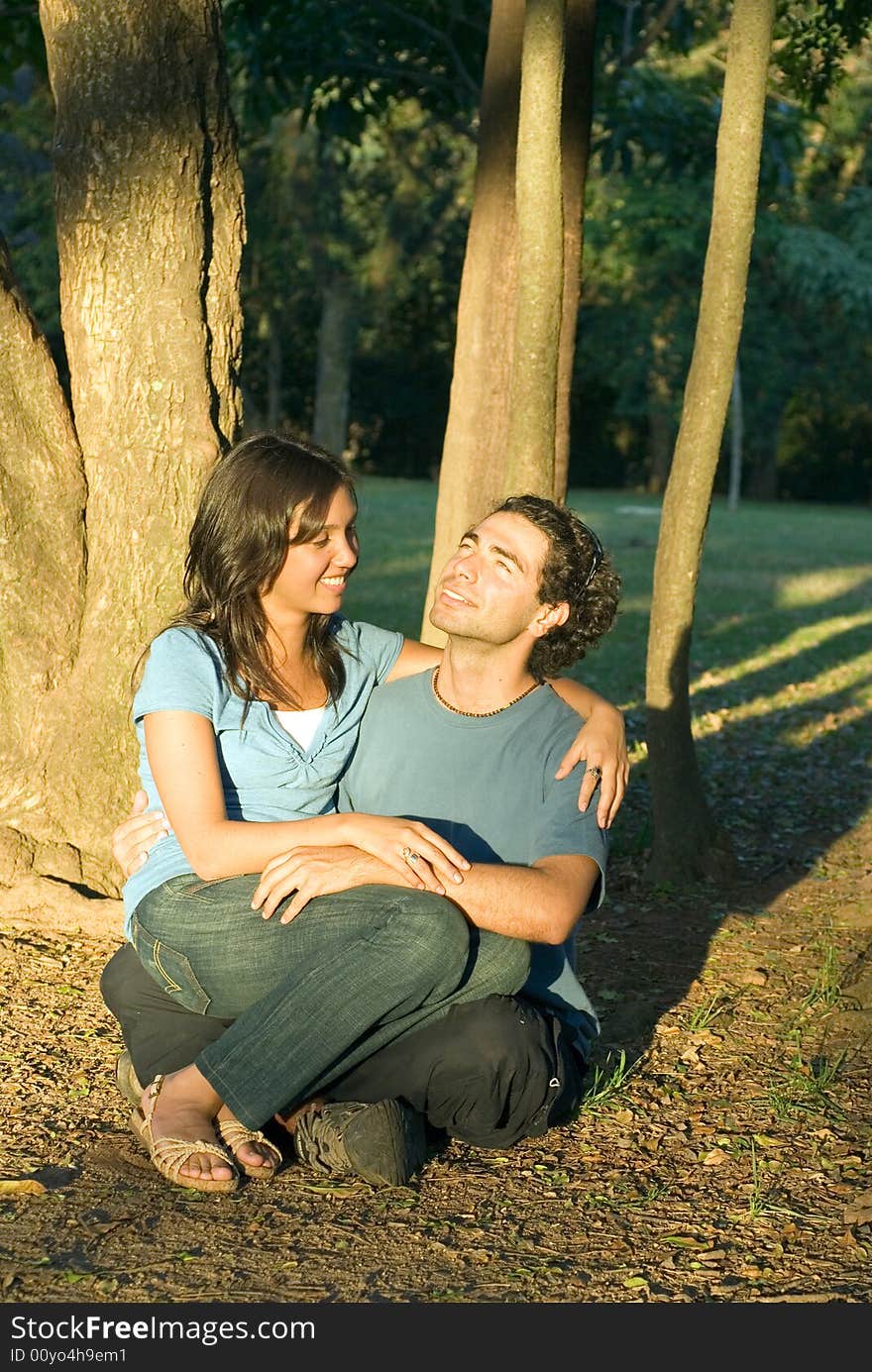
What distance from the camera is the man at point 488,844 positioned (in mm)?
3646

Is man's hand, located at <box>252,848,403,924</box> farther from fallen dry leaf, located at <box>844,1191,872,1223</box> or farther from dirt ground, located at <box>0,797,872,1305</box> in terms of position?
fallen dry leaf, located at <box>844,1191,872,1223</box>

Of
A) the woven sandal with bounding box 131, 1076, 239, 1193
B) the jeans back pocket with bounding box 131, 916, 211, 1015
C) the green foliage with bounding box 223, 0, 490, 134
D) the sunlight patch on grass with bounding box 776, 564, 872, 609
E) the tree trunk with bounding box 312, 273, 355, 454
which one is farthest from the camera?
the tree trunk with bounding box 312, 273, 355, 454

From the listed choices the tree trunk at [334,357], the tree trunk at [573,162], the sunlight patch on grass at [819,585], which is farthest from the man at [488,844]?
the tree trunk at [334,357]

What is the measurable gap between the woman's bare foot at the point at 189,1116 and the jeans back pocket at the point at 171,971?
20 cm

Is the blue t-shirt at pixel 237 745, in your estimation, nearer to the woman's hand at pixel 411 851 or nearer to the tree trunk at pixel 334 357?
the woman's hand at pixel 411 851

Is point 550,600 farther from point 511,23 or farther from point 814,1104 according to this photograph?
point 511,23

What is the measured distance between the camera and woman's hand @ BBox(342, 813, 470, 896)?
3.61 metres

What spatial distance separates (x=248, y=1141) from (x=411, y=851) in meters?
0.74

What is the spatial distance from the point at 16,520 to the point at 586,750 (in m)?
2.58

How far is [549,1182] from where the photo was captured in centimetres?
371

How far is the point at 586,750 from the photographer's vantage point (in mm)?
3906

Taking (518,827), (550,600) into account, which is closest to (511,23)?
(550,600)

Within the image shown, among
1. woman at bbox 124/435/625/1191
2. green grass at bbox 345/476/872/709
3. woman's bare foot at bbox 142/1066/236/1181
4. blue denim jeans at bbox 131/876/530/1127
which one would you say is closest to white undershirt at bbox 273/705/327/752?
woman at bbox 124/435/625/1191

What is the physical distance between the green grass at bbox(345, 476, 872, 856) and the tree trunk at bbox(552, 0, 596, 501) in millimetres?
1855
